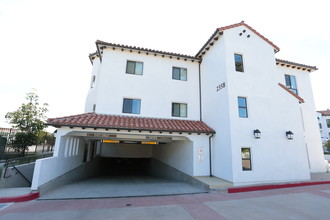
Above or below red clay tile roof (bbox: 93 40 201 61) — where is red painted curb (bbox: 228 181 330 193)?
below

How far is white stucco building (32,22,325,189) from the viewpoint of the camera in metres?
9.22

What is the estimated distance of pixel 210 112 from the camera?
1149cm

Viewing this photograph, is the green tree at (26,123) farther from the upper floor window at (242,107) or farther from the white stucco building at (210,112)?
the upper floor window at (242,107)

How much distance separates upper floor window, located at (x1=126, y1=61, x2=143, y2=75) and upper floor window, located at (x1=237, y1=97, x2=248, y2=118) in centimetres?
758

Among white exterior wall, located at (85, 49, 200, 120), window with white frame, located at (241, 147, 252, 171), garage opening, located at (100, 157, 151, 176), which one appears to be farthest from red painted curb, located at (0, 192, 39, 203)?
garage opening, located at (100, 157, 151, 176)

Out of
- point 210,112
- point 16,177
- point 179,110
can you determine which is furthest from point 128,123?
point 16,177

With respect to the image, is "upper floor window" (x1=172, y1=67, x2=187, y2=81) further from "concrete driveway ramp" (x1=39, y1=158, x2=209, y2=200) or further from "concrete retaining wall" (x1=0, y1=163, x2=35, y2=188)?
"concrete retaining wall" (x1=0, y1=163, x2=35, y2=188)

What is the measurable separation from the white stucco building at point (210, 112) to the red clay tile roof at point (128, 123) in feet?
0.18

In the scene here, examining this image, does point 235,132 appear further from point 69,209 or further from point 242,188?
point 69,209

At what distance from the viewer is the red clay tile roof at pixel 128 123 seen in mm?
8584

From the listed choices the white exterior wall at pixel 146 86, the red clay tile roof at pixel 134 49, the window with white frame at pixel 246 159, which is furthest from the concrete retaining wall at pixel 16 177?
the window with white frame at pixel 246 159

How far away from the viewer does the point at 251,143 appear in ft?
30.9

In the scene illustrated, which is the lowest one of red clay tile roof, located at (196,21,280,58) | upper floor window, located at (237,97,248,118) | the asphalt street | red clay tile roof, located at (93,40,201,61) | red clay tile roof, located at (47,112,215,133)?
the asphalt street

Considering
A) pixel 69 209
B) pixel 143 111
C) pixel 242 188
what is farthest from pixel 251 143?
pixel 69 209
